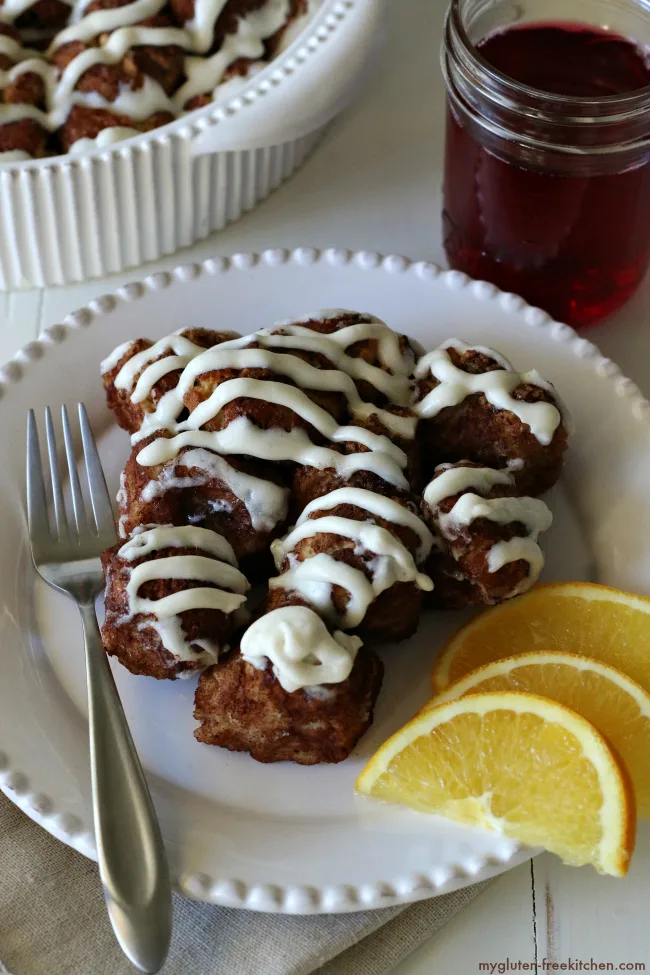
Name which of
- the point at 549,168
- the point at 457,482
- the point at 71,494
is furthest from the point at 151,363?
the point at 549,168

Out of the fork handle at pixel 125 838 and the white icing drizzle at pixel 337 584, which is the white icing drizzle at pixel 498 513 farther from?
the fork handle at pixel 125 838

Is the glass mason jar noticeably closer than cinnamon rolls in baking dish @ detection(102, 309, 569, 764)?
No

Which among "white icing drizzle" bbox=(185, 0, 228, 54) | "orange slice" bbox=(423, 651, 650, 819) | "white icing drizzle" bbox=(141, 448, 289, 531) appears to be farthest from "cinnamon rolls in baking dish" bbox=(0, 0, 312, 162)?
"orange slice" bbox=(423, 651, 650, 819)

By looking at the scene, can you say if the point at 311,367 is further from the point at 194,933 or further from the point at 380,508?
the point at 194,933

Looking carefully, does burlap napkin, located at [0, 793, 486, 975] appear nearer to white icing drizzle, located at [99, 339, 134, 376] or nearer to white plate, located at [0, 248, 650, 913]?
white plate, located at [0, 248, 650, 913]

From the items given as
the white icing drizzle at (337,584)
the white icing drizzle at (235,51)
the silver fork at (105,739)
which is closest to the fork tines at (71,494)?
the silver fork at (105,739)
